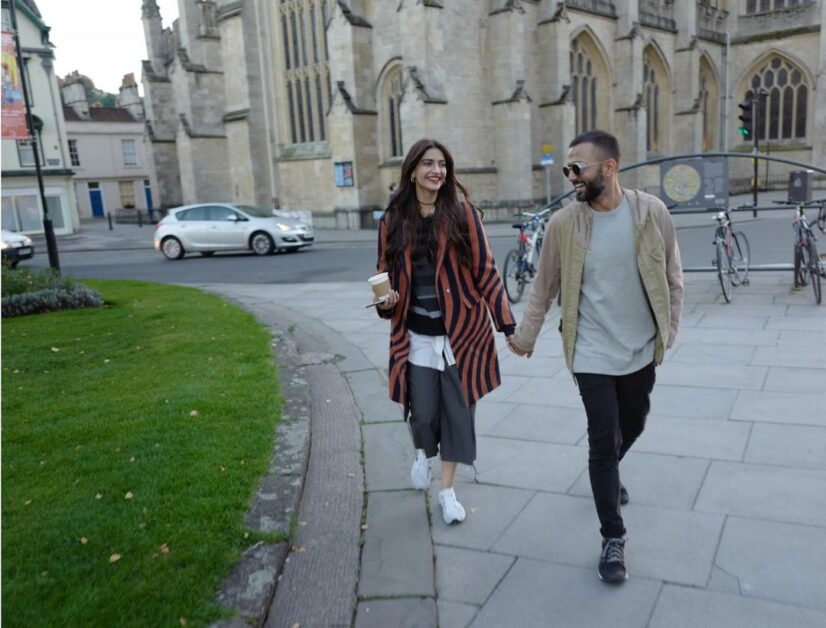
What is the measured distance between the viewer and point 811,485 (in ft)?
12.7

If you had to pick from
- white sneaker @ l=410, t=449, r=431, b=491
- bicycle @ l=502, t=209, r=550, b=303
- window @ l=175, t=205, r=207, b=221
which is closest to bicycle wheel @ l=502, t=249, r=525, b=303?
bicycle @ l=502, t=209, r=550, b=303

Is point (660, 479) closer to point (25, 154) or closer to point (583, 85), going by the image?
point (583, 85)

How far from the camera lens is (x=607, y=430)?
3.15 meters

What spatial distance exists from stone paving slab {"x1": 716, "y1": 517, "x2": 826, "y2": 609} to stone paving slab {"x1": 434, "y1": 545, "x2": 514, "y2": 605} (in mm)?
989

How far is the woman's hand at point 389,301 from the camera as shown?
3.44 metres

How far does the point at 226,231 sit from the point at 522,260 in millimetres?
12282

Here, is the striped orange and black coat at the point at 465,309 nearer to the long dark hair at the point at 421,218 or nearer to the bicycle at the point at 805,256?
the long dark hair at the point at 421,218

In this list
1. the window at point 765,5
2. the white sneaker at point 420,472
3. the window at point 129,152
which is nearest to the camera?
the white sneaker at point 420,472

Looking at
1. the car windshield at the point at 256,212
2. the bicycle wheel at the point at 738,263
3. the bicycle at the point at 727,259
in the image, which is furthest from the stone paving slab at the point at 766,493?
the car windshield at the point at 256,212

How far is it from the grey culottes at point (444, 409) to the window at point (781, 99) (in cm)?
3911

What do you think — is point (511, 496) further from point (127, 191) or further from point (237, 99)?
point (127, 191)

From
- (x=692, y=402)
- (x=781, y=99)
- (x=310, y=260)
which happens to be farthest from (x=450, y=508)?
(x=781, y=99)

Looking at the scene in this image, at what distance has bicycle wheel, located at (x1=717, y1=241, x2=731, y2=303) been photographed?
8898 mm

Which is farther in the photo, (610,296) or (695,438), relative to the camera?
(695,438)
